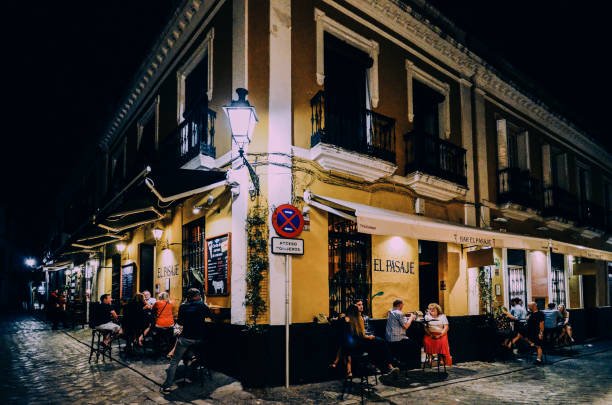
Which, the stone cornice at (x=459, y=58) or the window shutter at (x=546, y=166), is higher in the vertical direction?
the stone cornice at (x=459, y=58)

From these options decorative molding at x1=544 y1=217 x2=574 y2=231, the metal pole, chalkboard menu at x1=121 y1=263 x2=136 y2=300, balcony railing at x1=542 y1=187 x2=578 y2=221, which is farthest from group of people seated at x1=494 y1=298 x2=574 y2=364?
chalkboard menu at x1=121 y1=263 x2=136 y2=300

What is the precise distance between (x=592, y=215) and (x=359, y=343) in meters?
15.7

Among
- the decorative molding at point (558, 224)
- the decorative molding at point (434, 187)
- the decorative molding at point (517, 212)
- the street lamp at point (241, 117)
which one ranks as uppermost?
the street lamp at point (241, 117)

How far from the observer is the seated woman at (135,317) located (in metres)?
9.43

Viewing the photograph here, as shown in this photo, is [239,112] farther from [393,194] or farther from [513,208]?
[513,208]

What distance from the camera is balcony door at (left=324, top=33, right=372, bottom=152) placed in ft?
27.8

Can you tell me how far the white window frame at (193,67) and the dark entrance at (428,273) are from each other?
6.33 meters

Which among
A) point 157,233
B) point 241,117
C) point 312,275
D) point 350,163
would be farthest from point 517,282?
point 157,233

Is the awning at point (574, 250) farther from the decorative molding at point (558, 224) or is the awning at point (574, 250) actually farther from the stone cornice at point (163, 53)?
the stone cornice at point (163, 53)

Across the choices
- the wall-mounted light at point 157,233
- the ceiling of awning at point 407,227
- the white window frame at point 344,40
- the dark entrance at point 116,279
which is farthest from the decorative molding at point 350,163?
the dark entrance at point 116,279

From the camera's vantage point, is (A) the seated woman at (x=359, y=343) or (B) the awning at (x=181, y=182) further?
(B) the awning at (x=181, y=182)

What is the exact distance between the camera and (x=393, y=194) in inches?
371

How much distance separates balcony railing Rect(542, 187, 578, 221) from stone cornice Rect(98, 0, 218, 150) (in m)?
12.4

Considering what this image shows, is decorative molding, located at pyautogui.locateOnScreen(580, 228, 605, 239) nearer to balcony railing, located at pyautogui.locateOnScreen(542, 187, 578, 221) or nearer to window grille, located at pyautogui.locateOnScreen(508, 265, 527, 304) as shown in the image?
balcony railing, located at pyautogui.locateOnScreen(542, 187, 578, 221)
